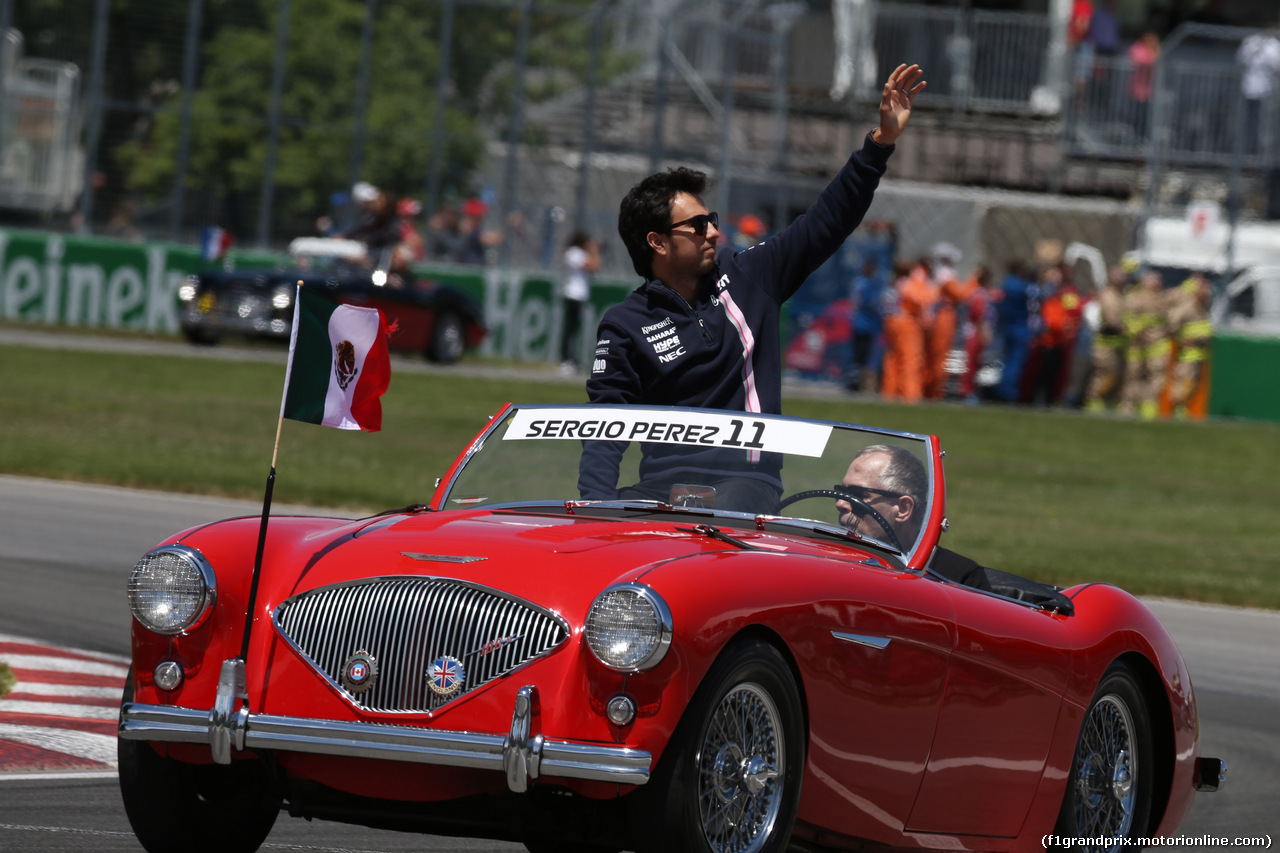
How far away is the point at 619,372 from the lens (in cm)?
620

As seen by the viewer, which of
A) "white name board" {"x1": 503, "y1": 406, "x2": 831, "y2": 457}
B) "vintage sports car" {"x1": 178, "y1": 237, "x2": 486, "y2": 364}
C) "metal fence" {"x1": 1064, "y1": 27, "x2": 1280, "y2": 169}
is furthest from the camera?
"metal fence" {"x1": 1064, "y1": 27, "x2": 1280, "y2": 169}

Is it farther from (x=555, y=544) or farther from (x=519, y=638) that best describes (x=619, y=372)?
(x=519, y=638)

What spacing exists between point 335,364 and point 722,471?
1.07m

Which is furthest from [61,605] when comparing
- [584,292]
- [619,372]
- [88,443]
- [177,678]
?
[584,292]

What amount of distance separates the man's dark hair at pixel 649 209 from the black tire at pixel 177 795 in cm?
210

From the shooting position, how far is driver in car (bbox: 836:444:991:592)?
5.64 m

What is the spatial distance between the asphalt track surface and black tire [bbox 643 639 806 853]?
4.37 feet

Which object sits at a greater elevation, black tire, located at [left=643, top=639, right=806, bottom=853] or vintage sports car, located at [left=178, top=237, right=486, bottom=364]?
vintage sports car, located at [left=178, top=237, right=486, bottom=364]

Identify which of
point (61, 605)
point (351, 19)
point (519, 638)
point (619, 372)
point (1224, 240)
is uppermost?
point (351, 19)

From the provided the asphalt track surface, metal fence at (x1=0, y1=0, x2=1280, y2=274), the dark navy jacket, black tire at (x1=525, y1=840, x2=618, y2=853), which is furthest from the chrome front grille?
metal fence at (x1=0, y1=0, x2=1280, y2=274)

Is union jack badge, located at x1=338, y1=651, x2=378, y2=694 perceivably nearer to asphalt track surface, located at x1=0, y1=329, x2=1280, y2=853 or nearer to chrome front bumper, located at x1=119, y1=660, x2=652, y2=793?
chrome front bumper, located at x1=119, y1=660, x2=652, y2=793

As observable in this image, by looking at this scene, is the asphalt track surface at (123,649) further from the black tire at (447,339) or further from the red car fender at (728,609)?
the black tire at (447,339)

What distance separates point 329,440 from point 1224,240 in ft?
50.1

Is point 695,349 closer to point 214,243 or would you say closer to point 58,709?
A: point 58,709
